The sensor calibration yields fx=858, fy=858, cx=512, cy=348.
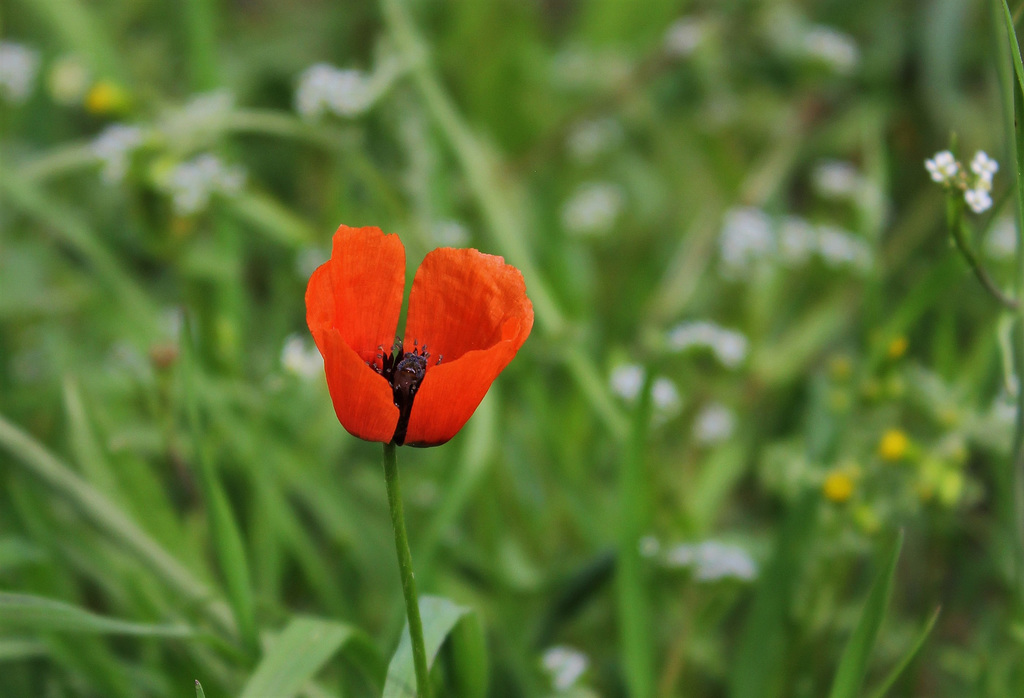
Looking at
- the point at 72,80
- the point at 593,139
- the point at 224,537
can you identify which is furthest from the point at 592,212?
the point at 224,537

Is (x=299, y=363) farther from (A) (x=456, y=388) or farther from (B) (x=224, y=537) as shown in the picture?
(A) (x=456, y=388)

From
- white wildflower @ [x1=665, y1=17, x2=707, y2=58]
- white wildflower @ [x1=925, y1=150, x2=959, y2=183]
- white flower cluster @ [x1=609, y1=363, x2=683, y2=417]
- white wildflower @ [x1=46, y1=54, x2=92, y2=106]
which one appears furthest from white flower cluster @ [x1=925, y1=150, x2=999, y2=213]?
white wildflower @ [x1=46, y1=54, x2=92, y2=106]

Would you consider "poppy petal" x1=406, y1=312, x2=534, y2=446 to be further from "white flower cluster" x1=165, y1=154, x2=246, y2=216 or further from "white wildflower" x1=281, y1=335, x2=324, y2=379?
"white flower cluster" x1=165, y1=154, x2=246, y2=216

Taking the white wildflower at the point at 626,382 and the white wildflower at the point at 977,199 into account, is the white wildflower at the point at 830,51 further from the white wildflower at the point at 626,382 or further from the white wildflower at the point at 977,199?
the white wildflower at the point at 977,199

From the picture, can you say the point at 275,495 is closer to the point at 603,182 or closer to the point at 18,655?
the point at 18,655

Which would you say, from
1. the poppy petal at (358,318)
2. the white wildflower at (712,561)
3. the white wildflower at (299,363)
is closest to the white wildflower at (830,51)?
the white wildflower at (712,561)
